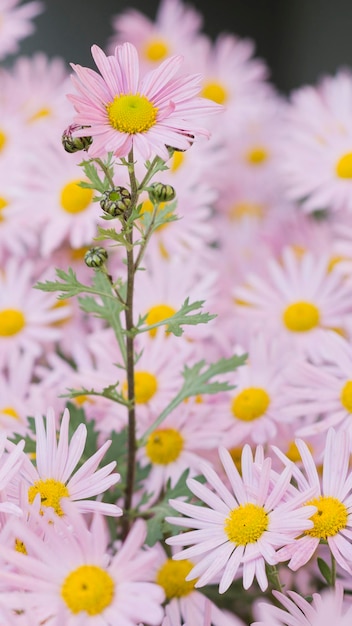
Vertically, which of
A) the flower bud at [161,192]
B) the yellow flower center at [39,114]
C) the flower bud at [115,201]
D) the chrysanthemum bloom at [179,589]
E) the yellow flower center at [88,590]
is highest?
the yellow flower center at [39,114]

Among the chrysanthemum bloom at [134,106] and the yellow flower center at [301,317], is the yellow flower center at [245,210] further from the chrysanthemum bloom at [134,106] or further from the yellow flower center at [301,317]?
the chrysanthemum bloom at [134,106]

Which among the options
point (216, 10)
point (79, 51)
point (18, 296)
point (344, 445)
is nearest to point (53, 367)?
point (18, 296)

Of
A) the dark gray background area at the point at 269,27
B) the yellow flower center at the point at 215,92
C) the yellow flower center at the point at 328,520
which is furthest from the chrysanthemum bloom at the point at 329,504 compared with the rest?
the dark gray background area at the point at 269,27

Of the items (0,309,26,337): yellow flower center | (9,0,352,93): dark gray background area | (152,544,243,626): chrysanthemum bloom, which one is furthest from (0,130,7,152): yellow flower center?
(9,0,352,93): dark gray background area

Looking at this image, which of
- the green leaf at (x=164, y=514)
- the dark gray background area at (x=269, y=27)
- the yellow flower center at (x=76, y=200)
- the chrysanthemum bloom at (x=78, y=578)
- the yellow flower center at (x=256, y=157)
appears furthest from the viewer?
the dark gray background area at (x=269, y=27)

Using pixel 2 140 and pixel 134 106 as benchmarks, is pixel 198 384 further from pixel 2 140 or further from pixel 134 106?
pixel 2 140

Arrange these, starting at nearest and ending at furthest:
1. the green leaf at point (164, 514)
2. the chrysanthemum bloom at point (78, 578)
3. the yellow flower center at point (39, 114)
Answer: the chrysanthemum bloom at point (78, 578) < the green leaf at point (164, 514) < the yellow flower center at point (39, 114)

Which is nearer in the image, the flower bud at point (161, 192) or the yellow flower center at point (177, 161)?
the flower bud at point (161, 192)
